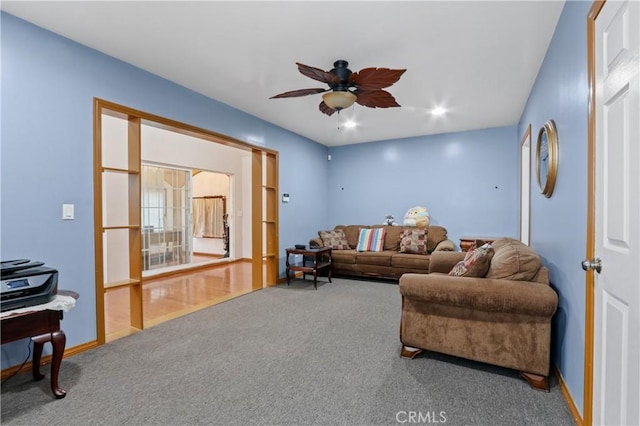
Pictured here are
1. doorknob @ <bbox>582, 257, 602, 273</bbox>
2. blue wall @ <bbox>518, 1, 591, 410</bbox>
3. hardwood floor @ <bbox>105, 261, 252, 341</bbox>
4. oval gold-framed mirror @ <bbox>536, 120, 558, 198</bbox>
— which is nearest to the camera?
doorknob @ <bbox>582, 257, 602, 273</bbox>

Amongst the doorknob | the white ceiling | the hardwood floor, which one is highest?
the white ceiling

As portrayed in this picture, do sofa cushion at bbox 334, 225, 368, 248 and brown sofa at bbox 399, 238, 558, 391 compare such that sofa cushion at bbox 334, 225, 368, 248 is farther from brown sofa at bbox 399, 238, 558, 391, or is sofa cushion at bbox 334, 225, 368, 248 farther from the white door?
the white door

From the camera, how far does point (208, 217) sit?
7.86 metres

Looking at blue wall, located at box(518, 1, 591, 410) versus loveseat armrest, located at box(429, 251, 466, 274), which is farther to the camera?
loveseat armrest, located at box(429, 251, 466, 274)

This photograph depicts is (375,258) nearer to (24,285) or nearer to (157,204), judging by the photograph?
(24,285)

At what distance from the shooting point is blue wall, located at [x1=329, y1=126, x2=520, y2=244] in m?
4.98

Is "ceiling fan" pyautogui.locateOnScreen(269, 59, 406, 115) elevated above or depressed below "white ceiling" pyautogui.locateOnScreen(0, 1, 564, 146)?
below

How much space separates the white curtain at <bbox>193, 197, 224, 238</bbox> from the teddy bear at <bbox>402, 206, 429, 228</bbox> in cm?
463

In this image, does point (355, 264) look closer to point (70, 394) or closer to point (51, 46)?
point (70, 394)

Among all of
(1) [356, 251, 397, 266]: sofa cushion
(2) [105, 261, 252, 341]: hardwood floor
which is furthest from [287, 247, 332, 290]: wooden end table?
(2) [105, 261, 252, 341]: hardwood floor

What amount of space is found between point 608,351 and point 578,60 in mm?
1577

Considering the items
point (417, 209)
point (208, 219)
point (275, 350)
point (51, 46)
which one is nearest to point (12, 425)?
point (275, 350)

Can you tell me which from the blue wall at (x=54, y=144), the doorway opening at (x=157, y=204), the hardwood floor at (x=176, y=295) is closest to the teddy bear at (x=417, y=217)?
the doorway opening at (x=157, y=204)

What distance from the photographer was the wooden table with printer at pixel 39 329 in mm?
1720
